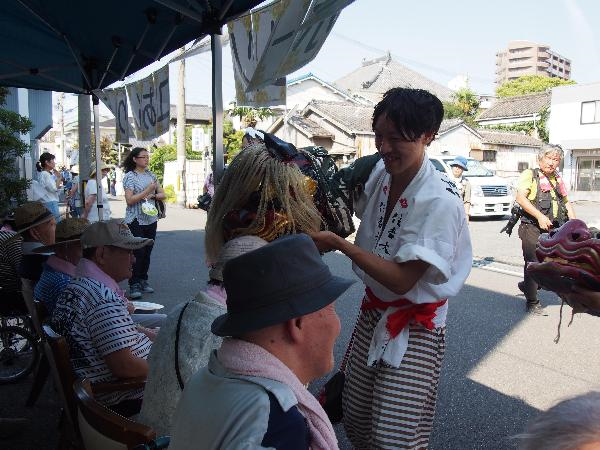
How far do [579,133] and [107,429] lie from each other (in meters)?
32.6

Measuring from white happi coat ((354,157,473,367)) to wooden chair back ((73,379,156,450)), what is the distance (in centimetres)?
87

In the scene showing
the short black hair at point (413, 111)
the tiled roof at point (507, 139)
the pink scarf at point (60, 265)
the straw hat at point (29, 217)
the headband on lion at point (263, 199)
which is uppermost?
the tiled roof at point (507, 139)

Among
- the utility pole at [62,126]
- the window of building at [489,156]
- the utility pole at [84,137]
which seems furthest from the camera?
the utility pole at [62,126]

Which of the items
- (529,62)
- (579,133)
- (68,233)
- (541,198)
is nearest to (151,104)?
(68,233)

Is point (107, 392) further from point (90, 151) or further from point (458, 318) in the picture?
point (90, 151)

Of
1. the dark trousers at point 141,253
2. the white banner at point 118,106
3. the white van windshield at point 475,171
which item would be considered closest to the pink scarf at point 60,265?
the dark trousers at point 141,253

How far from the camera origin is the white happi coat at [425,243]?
1.88m

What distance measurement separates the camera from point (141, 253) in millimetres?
6703

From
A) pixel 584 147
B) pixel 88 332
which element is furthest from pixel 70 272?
pixel 584 147

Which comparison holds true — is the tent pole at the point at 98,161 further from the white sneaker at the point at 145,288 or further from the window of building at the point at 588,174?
the window of building at the point at 588,174

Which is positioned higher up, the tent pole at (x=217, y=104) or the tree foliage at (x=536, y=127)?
the tree foliage at (x=536, y=127)

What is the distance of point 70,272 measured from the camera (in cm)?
352

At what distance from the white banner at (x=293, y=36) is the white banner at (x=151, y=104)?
211cm

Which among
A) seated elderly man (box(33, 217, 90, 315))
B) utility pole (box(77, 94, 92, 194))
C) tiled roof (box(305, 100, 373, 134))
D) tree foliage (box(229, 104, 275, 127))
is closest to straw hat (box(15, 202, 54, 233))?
seated elderly man (box(33, 217, 90, 315))
